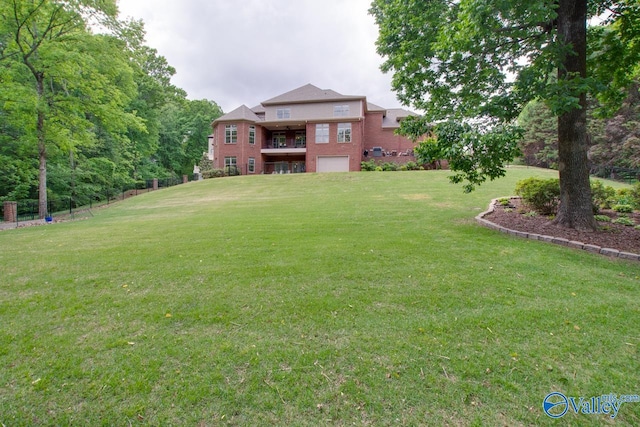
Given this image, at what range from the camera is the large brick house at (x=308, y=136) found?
28.1 meters

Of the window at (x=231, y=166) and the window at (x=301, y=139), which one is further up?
the window at (x=301, y=139)

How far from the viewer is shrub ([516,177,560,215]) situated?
8234mm

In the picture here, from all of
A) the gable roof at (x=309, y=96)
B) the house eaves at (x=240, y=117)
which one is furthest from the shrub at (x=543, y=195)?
the house eaves at (x=240, y=117)

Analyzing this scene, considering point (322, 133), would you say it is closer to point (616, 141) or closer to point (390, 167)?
point (390, 167)

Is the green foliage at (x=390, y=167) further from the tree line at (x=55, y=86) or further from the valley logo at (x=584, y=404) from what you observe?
the valley logo at (x=584, y=404)

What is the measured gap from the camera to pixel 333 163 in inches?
1128

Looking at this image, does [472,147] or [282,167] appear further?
[282,167]

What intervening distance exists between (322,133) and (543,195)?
2244 centimetres

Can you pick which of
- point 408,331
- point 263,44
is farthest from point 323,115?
point 408,331

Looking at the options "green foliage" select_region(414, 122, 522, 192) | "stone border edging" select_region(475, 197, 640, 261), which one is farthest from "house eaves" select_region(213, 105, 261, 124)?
"stone border edging" select_region(475, 197, 640, 261)

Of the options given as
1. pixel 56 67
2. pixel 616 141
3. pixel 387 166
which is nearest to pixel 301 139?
pixel 387 166

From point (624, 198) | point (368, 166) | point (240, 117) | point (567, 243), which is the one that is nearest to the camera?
point (567, 243)

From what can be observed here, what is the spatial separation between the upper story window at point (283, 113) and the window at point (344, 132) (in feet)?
18.2

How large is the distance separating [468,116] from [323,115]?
23.5 meters
